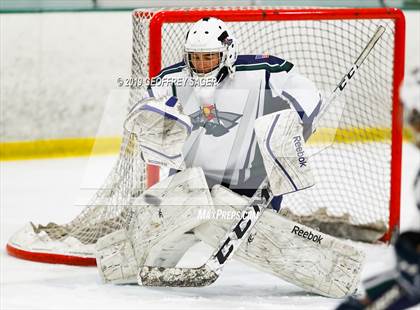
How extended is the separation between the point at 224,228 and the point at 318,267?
326 mm

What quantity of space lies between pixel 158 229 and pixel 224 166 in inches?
12.1

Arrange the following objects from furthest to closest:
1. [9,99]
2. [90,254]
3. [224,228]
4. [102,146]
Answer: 1. [9,99]
2. [102,146]
3. [90,254]
4. [224,228]

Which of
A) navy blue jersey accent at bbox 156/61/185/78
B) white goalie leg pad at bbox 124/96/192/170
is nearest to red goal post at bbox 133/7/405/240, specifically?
navy blue jersey accent at bbox 156/61/185/78

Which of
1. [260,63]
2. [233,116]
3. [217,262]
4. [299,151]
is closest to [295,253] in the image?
[217,262]

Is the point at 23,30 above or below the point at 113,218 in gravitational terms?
above

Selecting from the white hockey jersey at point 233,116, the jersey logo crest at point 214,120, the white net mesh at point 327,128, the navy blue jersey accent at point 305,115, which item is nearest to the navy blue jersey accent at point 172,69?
the white hockey jersey at point 233,116

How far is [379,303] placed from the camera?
264 cm

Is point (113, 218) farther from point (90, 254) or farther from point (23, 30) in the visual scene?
point (23, 30)

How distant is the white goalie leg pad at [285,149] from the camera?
3982 mm

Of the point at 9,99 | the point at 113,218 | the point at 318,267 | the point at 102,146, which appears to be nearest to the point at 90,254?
the point at 113,218

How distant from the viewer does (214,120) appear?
14.0 ft

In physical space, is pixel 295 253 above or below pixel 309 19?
below

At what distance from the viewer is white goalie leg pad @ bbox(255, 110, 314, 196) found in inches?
157

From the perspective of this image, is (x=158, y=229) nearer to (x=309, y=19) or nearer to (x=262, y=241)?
(x=262, y=241)
